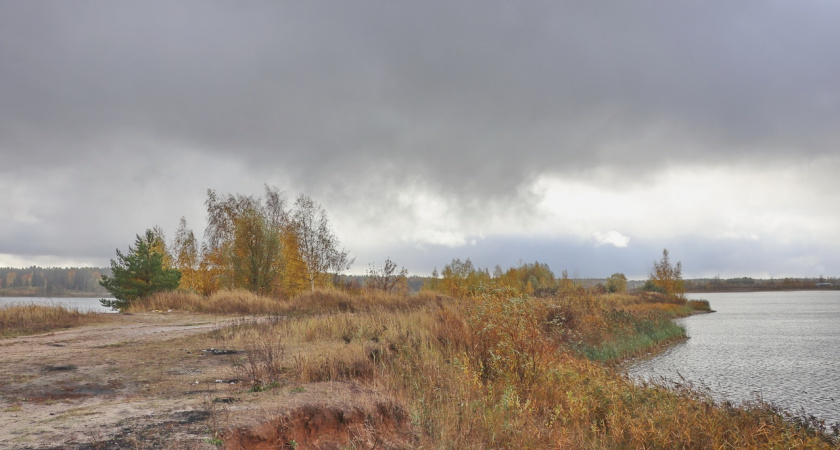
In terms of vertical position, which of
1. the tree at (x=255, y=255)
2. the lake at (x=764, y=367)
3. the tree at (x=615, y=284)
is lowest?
the lake at (x=764, y=367)

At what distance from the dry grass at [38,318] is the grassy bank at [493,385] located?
5.42 m

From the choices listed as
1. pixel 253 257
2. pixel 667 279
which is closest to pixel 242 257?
pixel 253 257

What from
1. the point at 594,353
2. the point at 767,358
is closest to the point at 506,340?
the point at 594,353

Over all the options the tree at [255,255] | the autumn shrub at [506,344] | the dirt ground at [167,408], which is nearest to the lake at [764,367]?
the autumn shrub at [506,344]

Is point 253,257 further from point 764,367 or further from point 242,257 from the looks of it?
point 764,367

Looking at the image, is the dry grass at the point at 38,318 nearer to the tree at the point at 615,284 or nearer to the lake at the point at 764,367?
the lake at the point at 764,367

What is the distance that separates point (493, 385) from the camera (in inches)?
350

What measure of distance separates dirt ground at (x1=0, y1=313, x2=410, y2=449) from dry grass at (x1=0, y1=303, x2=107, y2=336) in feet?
16.2

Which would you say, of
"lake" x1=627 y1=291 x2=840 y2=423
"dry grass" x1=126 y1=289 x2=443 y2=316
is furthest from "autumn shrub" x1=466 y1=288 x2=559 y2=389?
"dry grass" x1=126 y1=289 x2=443 y2=316

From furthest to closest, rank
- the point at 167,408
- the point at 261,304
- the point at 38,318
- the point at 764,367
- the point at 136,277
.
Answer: the point at 136,277 < the point at 261,304 < the point at 764,367 < the point at 38,318 < the point at 167,408

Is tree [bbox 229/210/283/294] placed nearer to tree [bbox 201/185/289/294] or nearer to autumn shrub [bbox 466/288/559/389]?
tree [bbox 201/185/289/294]

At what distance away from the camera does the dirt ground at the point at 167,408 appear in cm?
471

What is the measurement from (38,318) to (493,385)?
13592 mm

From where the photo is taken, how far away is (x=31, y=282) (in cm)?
14425
